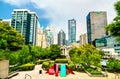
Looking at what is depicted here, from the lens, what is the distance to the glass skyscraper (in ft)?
568

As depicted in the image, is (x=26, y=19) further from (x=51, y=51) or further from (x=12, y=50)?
(x=12, y=50)

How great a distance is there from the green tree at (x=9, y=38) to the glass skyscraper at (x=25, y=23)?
12762 centimetres

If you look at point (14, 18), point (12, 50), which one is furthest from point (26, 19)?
point (12, 50)

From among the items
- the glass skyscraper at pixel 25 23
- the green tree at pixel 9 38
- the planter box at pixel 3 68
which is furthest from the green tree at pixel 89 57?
the glass skyscraper at pixel 25 23

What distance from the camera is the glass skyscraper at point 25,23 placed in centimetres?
17325

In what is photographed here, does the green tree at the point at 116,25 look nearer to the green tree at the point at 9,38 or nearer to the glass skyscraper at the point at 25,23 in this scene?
the green tree at the point at 9,38

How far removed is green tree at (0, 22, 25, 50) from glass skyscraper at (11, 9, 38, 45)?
128 m

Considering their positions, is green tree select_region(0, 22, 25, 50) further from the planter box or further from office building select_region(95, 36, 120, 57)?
office building select_region(95, 36, 120, 57)

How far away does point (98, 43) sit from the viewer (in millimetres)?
156125

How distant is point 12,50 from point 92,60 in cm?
2226

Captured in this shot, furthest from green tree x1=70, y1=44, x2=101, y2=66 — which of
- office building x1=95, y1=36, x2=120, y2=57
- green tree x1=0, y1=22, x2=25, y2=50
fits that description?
office building x1=95, y1=36, x2=120, y2=57

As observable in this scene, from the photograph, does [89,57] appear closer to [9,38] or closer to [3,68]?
[3,68]

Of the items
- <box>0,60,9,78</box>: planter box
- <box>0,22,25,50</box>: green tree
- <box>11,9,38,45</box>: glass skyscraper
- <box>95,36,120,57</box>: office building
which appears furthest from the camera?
<box>11,9,38,45</box>: glass skyscraper

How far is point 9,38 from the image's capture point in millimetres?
42469
